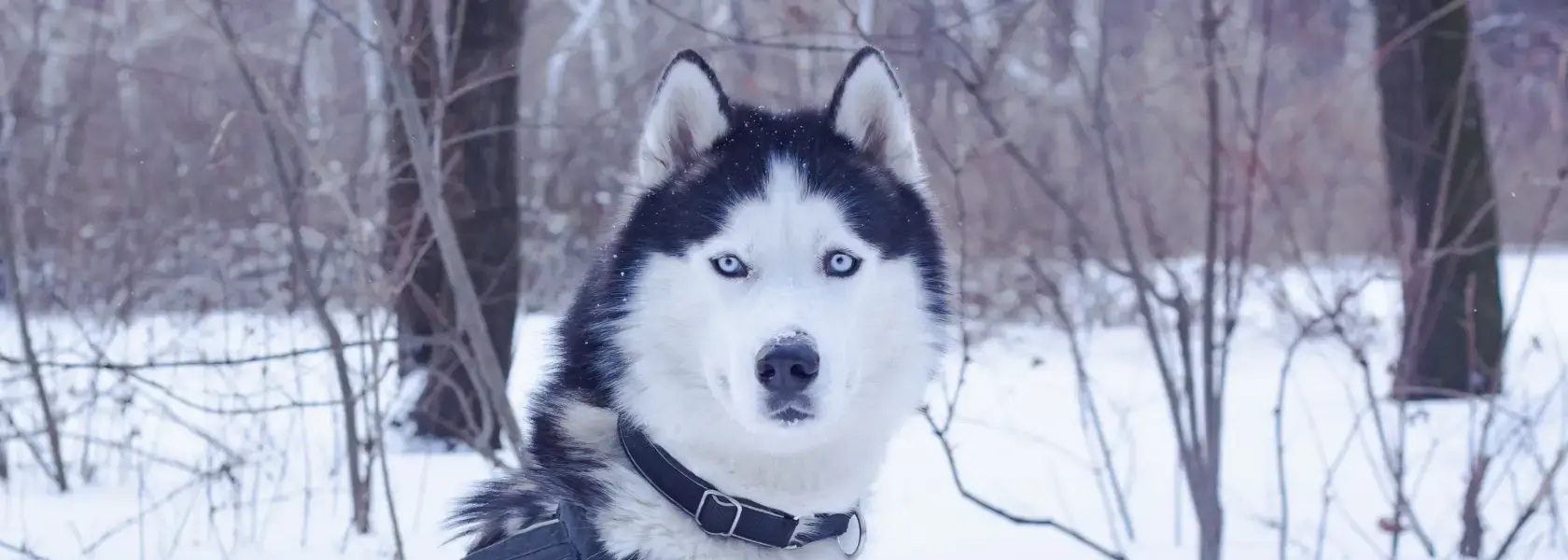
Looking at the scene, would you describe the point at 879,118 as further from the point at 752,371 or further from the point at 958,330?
the point at 958,330

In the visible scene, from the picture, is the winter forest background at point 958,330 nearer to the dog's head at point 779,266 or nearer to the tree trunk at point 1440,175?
the tree trunk at point 1440,175

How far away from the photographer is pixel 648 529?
198 centimetres

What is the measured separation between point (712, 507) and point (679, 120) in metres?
0.80

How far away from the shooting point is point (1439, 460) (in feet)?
18.7

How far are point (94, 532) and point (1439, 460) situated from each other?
6.11 metres

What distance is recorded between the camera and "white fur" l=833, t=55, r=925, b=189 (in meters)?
2.31

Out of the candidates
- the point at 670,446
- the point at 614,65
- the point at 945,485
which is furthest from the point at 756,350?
the point at 614,65

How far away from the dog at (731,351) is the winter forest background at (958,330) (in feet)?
2.32

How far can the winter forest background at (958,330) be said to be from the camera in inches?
132

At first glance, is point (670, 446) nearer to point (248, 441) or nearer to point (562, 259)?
point (248, 441)

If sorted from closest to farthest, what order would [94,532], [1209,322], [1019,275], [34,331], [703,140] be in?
[703,140] → [1209,322] → [94,532] → [34,331] → [1019,275]

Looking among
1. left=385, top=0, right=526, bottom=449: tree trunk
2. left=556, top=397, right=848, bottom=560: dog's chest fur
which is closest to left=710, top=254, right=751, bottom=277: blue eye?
left=556, top=397, right=848, bottom=560: dog's chest fur

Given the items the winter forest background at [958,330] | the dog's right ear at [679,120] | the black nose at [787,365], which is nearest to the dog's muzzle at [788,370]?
the black nose at [787,365]

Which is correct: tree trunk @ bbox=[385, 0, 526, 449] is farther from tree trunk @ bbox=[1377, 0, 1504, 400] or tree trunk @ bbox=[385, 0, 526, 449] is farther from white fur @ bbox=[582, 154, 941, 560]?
tree trunk @ bbox=[1377, 0, 1504, 400]
